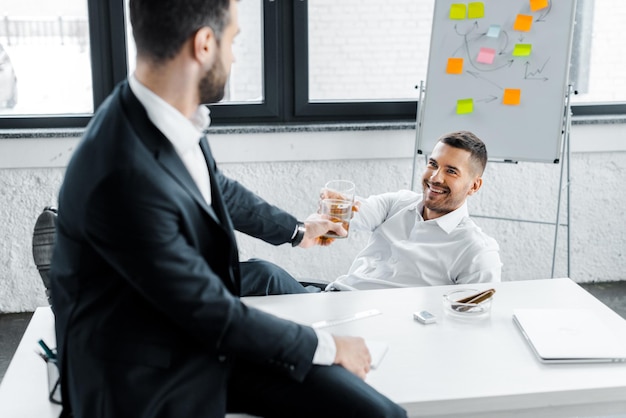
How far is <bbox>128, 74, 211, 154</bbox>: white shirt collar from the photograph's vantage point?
129 cm

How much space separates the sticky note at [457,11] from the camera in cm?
331

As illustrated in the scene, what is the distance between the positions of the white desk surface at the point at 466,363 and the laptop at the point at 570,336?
0.02m

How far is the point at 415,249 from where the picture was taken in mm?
2404

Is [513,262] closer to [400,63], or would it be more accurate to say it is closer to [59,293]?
[400,63]

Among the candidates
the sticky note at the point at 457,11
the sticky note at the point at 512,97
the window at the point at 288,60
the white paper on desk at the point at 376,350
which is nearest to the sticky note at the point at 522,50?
the sticky note at the point at 512,97

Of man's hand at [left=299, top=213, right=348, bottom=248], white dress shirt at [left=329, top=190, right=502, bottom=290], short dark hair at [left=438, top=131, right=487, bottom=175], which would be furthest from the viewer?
short dark hair at [left=438, top=131, right=487, bottom=175]

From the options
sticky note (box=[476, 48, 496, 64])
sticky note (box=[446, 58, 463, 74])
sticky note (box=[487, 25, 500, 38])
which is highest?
sticky note (box=[487, 25, 500, 38])

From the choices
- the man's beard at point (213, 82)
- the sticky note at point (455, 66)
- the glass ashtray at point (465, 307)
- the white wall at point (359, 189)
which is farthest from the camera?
the white wall at point (359, 189)

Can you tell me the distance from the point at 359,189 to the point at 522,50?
95cm

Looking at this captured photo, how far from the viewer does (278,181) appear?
→ 3.62 meters

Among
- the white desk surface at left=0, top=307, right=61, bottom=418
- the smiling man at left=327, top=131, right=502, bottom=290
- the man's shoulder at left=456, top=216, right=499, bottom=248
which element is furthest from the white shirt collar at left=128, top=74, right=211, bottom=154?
the man's shoulder at left=456, top=216, right=499, bottom=248

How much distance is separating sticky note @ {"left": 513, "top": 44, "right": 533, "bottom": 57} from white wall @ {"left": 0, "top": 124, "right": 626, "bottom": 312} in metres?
0.60

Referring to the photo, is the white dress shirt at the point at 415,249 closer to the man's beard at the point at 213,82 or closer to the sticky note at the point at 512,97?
the sticky note at the point at 512,97

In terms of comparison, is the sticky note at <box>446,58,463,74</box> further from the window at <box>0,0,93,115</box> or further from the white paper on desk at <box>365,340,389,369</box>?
the white paper on desk at <box>365,340,389,369</box>
